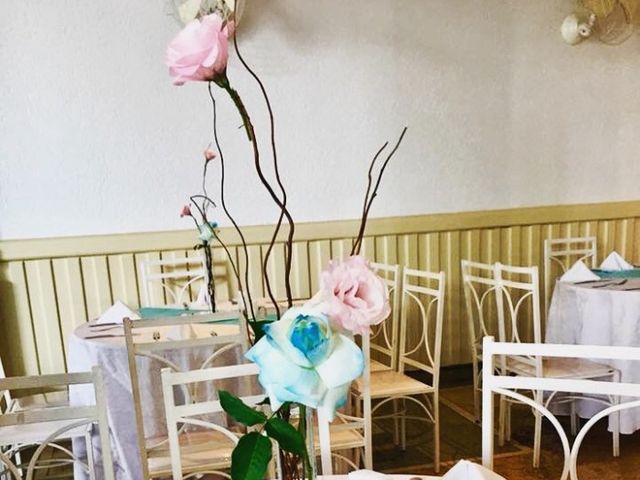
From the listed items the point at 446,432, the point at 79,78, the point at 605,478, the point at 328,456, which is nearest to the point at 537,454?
the point at 605,478

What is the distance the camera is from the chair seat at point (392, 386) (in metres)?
2.45

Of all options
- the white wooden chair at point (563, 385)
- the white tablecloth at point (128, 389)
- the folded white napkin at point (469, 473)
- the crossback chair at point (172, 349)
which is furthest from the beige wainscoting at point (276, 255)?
the folded white napkin at point (469, 473)

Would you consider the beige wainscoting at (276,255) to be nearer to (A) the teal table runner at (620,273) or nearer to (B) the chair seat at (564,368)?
(A) the teal table runner at (620,273)

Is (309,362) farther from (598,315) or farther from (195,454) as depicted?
(598,315)

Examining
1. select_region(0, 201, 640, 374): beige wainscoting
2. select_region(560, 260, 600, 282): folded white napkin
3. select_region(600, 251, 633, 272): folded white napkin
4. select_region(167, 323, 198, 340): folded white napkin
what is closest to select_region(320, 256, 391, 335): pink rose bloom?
select_region(167, 323, 198, 340): folded white napkin

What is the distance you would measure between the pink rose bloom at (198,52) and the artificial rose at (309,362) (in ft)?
0.99

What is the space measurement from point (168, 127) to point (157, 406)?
5.46ft

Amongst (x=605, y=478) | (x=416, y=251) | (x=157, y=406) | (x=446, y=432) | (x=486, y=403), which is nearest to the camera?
(x=486, y=403)

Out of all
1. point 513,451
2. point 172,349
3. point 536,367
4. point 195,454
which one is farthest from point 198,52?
point 513,451

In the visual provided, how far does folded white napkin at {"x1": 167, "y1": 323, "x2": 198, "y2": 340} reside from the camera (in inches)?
89.9

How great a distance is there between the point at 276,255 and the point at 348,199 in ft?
1.86

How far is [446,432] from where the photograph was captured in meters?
2.99

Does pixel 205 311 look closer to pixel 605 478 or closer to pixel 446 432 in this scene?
pixel 446 432

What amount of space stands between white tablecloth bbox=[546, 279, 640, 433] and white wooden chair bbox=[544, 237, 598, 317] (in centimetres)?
70
